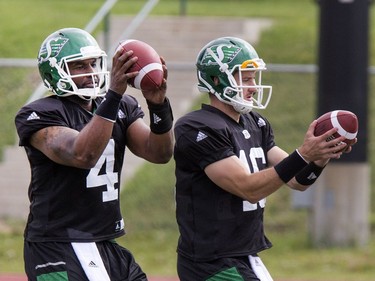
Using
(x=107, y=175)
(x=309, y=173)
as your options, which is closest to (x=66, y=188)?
(x=107, y=175)

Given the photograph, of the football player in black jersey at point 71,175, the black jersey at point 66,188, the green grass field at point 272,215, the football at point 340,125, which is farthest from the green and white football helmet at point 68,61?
the green grass field at point 272,215

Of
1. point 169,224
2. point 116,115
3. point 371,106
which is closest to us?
point 116,115

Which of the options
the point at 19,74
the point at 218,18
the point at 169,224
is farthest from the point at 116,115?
the point at 218,18

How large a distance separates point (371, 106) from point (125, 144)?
7.06 meters

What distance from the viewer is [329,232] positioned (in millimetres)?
10008

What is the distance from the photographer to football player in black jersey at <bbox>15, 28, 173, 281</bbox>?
5.10m

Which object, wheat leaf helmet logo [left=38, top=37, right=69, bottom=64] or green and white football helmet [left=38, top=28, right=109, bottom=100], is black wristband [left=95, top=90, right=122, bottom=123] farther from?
wheat leaf helmet logo [left=38, top=37, right=69, bottom=64]

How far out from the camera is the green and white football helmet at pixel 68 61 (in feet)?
16.9

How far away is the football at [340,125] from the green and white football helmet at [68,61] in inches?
43.1

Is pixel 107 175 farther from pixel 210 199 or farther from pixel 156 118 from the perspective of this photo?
pixel 210 199

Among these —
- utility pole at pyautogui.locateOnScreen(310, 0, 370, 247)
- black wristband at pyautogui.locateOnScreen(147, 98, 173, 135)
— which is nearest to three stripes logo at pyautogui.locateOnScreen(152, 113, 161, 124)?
black wristband at pyautogui.locateOnScreen(147, 98, 173, 135)

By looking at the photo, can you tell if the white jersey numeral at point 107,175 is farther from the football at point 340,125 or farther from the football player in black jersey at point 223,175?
the football at point 340,125

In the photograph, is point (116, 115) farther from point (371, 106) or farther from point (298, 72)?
point (371, 106)

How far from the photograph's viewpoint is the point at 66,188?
16.8ft
